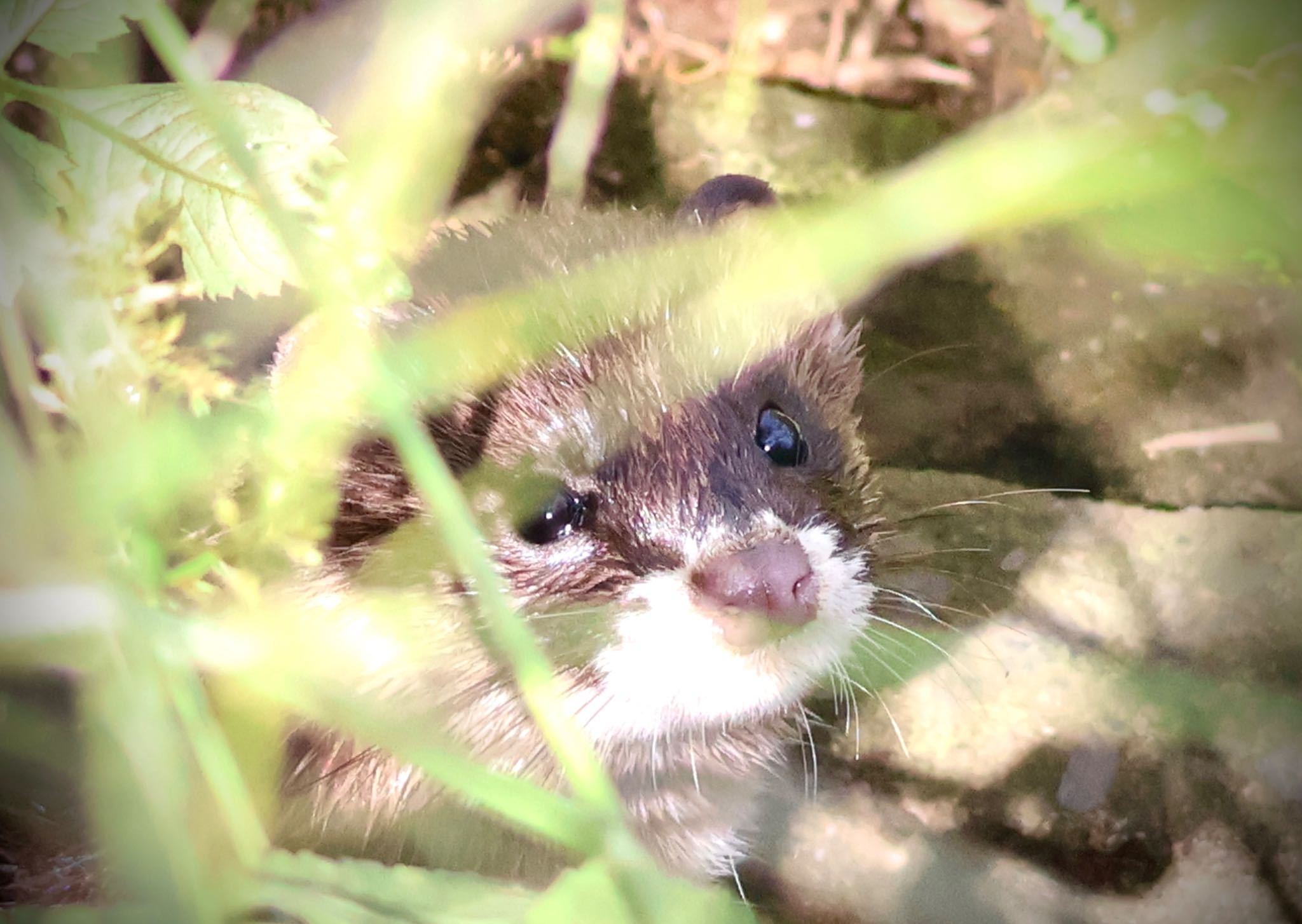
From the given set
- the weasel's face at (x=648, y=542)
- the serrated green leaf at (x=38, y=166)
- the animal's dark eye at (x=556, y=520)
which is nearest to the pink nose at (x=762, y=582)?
the weasel's face at (x=648, y=542)

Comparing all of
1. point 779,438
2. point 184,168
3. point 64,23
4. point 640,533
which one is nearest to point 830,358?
point 779,438

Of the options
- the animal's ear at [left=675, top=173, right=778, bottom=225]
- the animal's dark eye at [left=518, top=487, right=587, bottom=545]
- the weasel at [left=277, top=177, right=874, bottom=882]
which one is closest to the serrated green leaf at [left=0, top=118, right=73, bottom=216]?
the weasel at [left=277, top=177, right=874, bottom=882]

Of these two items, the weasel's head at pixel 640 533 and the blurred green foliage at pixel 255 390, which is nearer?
the blurred green foliage at pixel 255 390

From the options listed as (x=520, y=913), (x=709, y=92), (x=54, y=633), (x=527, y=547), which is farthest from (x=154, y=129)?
(x=709, y=92)

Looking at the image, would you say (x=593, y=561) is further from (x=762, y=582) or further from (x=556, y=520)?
(x=762, y=582)

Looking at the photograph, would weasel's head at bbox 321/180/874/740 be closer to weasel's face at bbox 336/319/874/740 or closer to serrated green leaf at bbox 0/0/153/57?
weasel's face at bbox 336/319/874/740

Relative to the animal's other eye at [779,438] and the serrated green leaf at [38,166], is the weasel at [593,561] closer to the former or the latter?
the animal's other eye at [779,438]
